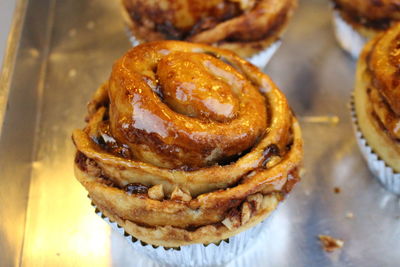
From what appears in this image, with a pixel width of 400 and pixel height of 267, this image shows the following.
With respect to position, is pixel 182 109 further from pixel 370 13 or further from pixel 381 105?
pixel 370 13

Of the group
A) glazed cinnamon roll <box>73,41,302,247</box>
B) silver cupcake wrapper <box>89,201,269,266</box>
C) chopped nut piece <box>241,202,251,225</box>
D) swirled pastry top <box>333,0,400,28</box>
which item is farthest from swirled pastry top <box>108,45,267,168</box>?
swirled pastry top <box>333,0,400,28</box>

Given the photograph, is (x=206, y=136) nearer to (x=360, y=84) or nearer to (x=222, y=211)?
(x=222, y=211)

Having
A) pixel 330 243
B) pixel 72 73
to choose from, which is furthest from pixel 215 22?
pixel 330 243

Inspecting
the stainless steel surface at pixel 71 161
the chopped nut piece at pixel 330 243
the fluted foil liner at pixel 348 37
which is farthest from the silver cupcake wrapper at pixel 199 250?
the fluted foil liner at pixel 348 37

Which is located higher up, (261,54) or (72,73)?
(72,73)


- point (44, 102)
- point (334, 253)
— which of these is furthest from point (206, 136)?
point (44, 102)

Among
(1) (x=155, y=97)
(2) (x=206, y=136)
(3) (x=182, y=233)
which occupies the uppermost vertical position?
(1) (x=155, y=97)
